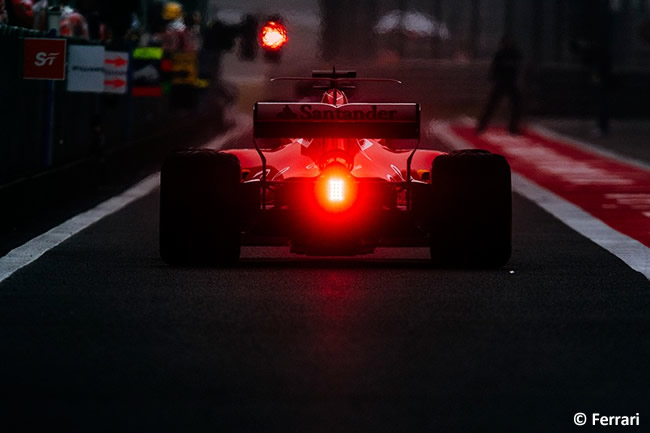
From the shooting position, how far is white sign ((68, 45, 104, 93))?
74.8 ft

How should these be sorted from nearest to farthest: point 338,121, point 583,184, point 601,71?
point 338,121 → point 583,184 → point 601,71

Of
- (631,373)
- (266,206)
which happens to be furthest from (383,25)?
(631,373)

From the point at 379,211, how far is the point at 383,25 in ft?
200

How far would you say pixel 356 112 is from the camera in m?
13.8

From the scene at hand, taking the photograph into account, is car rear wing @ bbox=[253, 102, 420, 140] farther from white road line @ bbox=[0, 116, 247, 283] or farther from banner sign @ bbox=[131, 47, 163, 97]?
banner sign @ bbox=[131, 47, 163, 97]

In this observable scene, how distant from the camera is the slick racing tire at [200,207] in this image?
44.7 feet

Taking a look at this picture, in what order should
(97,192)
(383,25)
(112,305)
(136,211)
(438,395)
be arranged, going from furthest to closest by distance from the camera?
(383,25) → (97,192) → (136,211) → (112,305) → (438,395)

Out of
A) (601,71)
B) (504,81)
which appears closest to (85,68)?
(504,81)

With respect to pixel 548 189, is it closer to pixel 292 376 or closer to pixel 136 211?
pixel 136 211

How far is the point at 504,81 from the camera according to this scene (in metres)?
43.5

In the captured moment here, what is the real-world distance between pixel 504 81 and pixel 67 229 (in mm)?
26990

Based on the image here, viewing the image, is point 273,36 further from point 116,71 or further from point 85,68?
point 116,71

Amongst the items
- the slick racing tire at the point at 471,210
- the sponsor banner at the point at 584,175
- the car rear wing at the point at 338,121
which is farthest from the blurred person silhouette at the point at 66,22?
the slick racing tire at the point at 471,210

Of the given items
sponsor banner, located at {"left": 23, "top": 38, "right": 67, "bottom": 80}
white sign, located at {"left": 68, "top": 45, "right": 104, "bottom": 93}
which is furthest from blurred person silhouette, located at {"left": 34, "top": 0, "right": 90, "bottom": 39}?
sponsor banner, located at {"left": 23, "top": 38, "right": 67, "bottom": 80}
